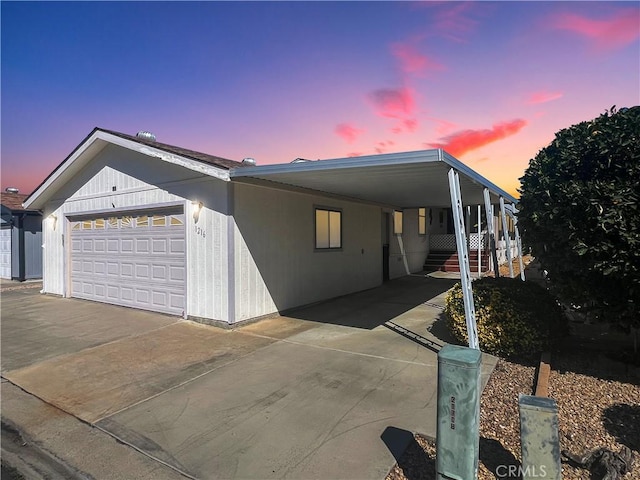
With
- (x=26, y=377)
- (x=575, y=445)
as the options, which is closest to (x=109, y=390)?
(x=26, y=377)

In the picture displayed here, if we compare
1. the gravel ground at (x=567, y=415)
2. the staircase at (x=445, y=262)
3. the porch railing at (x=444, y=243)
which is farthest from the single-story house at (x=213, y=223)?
the porch railing at (x=444, y=243)

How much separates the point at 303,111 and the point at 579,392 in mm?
8209

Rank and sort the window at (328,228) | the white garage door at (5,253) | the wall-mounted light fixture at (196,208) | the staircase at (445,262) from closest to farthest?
the wall-mounted light fixture at (196,208) < the window at (328,228) < the white garage door at (5,253) < the staircase at (445,262)

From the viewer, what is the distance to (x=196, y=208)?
7.58 m

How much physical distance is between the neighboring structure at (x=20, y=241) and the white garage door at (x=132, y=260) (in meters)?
6.95

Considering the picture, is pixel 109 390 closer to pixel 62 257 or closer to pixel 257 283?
pixel 257 283

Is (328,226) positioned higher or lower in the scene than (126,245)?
higher

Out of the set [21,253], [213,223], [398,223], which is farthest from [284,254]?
[21,253]

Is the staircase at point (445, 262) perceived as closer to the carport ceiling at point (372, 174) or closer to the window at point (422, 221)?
the window at point (422, 221)

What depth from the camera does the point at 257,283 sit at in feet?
25.1

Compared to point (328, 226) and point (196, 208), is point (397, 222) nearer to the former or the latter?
point (328, 226)
